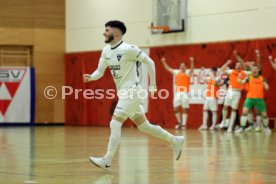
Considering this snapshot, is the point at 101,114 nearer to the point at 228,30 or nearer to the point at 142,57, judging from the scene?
the point at 228,30

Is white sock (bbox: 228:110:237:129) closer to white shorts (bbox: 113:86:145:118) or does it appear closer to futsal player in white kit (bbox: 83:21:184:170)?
futsal player in white kit (bbox: 83:21:184:170)

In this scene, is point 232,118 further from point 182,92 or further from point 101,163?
point 101,163

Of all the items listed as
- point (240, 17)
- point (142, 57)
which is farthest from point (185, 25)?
point (142, 57)

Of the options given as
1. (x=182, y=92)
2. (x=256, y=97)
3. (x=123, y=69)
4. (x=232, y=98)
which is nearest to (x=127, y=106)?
(x=123, y=69)

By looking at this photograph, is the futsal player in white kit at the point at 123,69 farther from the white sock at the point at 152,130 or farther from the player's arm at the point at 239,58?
the player's arm at the point at 239,58

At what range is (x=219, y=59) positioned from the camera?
27.3 metres

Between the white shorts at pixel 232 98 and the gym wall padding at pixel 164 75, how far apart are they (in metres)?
1.17

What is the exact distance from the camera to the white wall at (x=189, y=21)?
25.7 m

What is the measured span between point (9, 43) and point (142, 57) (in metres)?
23.1

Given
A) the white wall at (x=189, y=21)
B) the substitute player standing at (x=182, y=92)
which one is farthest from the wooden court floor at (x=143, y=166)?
the substitute player standing at (x=182, y=92)

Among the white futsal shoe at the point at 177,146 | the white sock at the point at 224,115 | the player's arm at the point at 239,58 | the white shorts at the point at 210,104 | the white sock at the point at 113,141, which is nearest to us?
the white sock at the point at 113,141

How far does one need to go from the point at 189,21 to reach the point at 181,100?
3483 mm

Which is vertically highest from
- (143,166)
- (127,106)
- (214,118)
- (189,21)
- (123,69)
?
(189,21)

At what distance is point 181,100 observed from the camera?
2806cm
